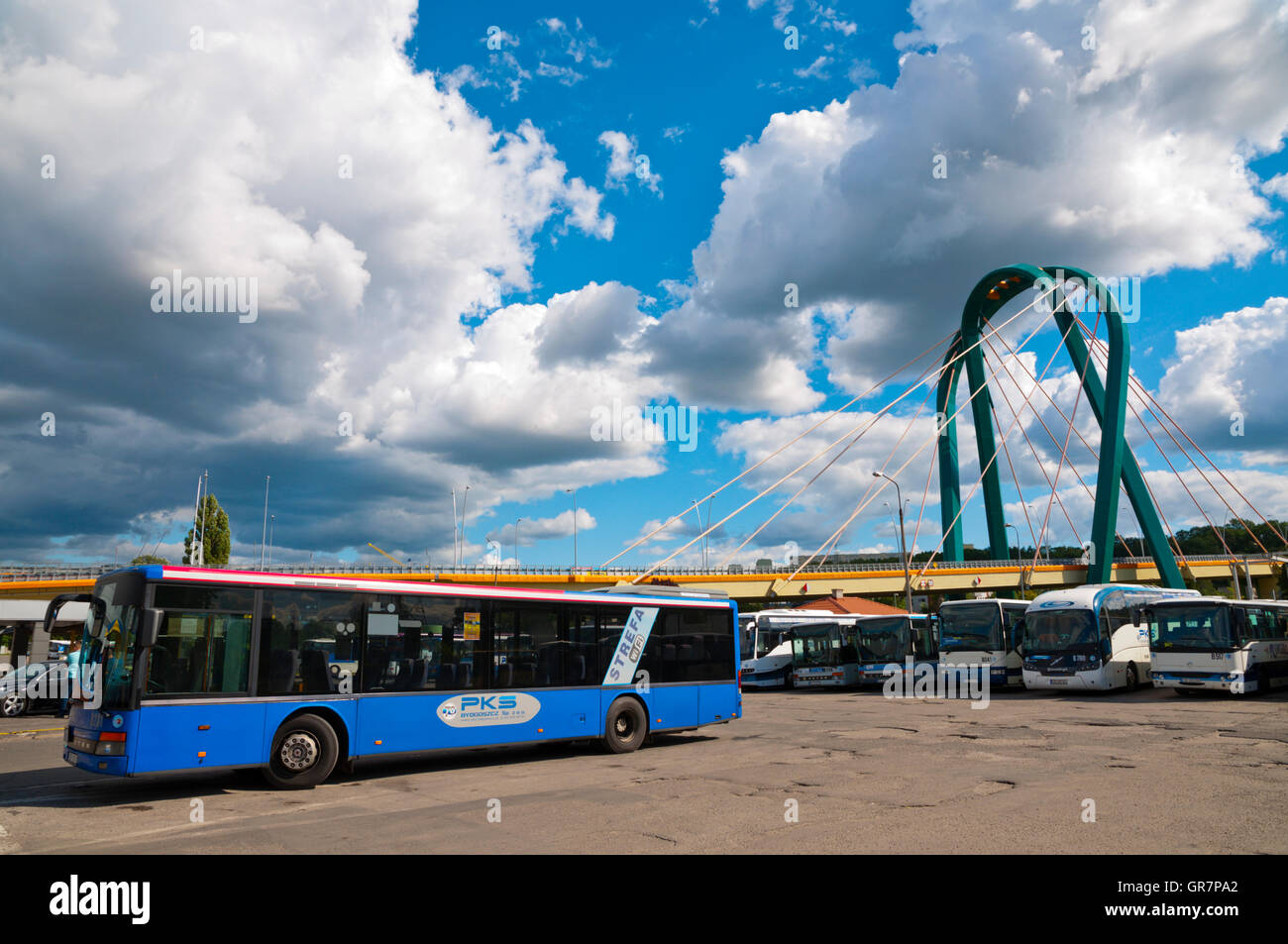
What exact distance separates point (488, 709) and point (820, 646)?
2148 centimetres

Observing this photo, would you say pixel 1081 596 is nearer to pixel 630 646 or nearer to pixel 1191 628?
pixel 1191 628

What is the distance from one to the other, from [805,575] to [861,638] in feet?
96.4

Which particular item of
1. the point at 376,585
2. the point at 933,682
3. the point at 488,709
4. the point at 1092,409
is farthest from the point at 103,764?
the point at 1092,409

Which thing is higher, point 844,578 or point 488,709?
point 844,578

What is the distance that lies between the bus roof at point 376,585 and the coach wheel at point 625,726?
1.75m

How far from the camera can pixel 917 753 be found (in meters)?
13.2

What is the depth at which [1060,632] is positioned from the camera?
2453 centimetres

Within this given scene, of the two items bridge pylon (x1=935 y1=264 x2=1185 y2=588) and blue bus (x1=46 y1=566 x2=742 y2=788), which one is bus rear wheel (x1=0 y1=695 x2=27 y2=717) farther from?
bridge pylon (x1=935 y1=264 x2=1185 y2=588)

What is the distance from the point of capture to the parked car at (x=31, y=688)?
2295cm

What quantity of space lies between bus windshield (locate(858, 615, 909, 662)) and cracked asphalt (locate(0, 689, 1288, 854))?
1467 cm
